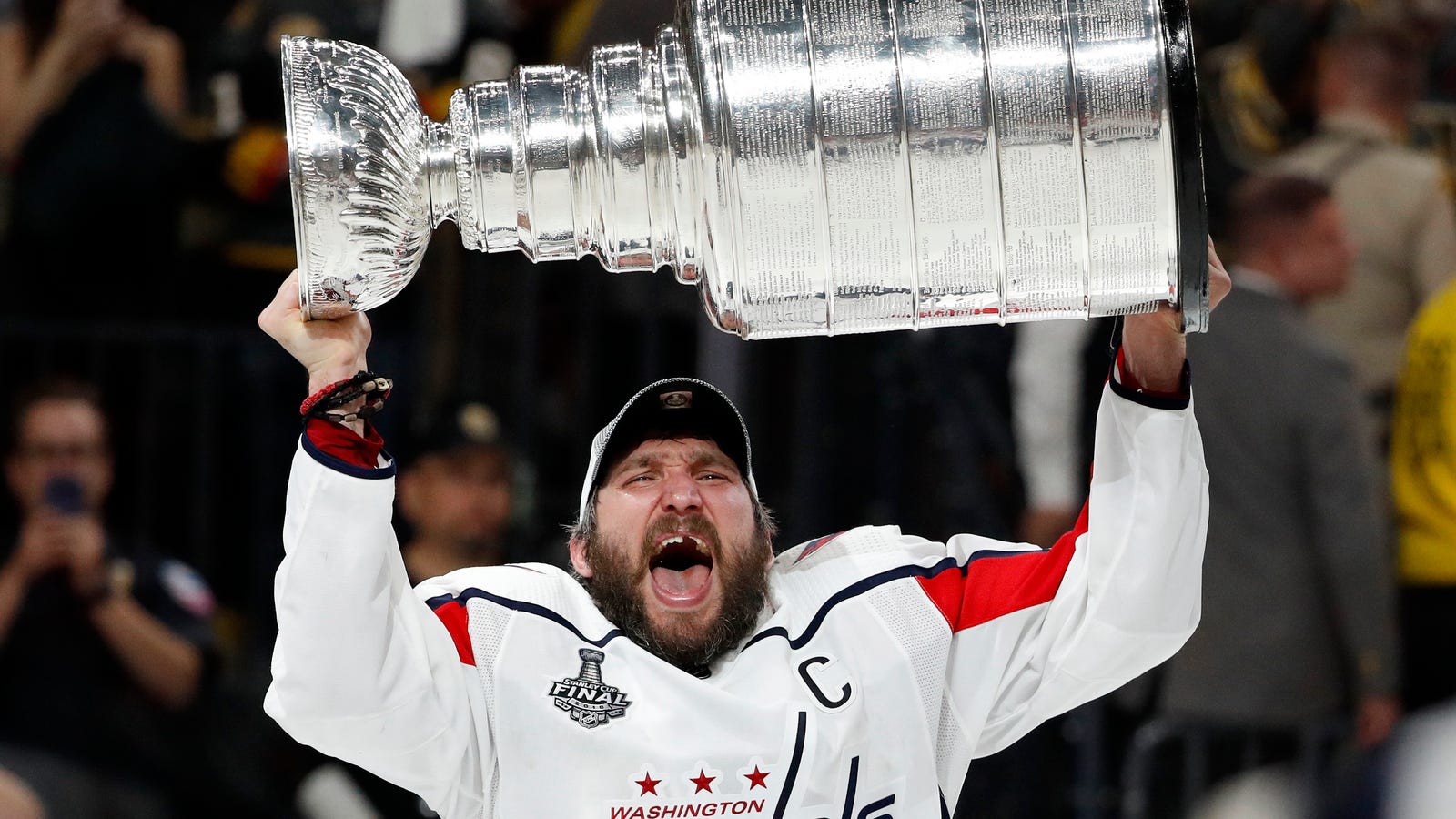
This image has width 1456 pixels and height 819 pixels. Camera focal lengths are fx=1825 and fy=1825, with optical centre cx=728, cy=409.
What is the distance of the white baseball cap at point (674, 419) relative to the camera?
130 inches

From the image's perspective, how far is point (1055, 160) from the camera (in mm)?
2482

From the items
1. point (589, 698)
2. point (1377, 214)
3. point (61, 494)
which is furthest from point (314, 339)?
point (1377, 214)

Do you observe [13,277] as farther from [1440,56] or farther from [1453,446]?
[1440,56]

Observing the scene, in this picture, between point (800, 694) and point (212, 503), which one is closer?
point (800, 694)

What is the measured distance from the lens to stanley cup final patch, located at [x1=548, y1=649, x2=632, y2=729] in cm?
294

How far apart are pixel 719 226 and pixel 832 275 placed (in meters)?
0.17

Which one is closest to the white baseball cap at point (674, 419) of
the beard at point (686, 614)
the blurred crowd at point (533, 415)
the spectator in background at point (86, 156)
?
the beard at point (686, 614)

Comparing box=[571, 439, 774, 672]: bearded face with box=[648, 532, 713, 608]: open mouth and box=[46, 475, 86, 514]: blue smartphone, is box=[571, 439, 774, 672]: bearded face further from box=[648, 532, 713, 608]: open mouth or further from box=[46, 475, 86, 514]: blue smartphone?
box=[46, 475, 86, 514]: blue smartphone

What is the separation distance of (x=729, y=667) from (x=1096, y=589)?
62cm

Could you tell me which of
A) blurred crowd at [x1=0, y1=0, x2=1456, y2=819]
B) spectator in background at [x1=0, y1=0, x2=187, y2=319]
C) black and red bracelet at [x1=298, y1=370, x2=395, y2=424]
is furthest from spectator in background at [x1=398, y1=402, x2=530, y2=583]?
black and red bracelet at [x1=298, y1=370, x2=395, y2=424]

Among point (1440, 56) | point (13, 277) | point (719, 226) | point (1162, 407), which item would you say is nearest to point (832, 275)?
point (719, 226)

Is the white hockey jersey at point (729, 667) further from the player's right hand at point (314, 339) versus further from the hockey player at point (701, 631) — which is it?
the player's right hand at point (314, 339)

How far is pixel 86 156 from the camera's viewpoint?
539 centimetres

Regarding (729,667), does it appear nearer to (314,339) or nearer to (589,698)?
(589,698)
